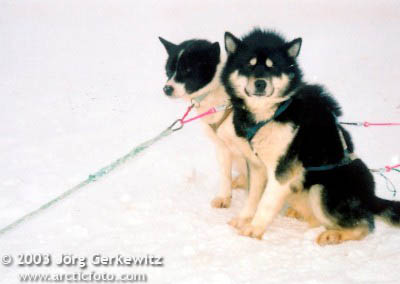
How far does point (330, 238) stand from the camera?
9.33ft

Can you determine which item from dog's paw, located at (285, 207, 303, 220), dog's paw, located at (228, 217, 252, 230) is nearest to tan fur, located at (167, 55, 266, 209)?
dog's paw, located at (228, 217, 252, 230)

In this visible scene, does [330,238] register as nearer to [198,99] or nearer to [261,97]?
[261,97]

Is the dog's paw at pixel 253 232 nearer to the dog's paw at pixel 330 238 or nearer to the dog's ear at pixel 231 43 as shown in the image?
the dog's paw at pixel 330 238

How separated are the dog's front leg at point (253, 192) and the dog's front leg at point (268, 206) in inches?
5.8

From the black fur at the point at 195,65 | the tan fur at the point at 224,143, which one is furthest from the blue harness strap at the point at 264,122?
the black fur at the point at 195,65

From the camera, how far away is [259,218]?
294cm

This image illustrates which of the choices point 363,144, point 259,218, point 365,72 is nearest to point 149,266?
point 259,218

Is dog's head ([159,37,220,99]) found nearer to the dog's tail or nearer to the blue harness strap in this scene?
the blue harness strap

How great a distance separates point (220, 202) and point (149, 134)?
6.98 feet

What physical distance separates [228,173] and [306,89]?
1.13m

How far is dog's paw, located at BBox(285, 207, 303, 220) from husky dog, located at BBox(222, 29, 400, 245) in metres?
0.38

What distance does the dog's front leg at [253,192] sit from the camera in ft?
10.1

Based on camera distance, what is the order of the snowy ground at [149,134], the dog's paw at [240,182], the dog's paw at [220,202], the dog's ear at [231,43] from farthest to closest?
the dog's paw at [240,182], the dog's paw at [220,202], the dog's ear at [231,43], the snowy ground at [149,134]

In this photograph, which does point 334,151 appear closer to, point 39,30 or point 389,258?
point 389,258
